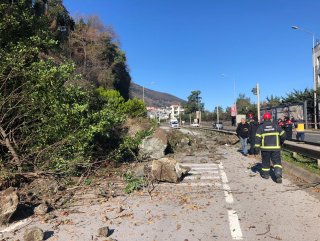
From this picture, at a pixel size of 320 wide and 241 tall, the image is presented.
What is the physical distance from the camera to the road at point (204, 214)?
535 centimetres

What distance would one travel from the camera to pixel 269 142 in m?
9.79

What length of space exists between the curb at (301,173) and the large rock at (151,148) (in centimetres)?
519

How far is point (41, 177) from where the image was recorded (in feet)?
26.9

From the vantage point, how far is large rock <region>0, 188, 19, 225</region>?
19.7 feet

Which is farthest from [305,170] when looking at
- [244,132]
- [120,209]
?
[244,132]

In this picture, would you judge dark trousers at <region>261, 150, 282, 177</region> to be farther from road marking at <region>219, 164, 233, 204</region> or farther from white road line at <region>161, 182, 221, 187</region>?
white road line at <region>161, 182, 221, 187</region>

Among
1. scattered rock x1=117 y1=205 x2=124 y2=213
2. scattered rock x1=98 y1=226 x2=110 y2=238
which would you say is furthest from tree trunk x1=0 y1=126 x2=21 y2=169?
scattered rock x1=98 y1=226 x2=110 y2=238

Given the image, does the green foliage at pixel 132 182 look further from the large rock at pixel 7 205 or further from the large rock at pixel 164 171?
the large rock at pixel 7 205

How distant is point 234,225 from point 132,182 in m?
3.65

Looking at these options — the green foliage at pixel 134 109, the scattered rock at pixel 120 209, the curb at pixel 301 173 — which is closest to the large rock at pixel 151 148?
the green foliage at pixel 134 109

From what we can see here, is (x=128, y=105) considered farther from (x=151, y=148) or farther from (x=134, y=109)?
(x=151, y=148)

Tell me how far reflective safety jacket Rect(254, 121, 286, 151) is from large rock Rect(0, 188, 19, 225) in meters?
6.35

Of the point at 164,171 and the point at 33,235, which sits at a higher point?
the point at 164,171

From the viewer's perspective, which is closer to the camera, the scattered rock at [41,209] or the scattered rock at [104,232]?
the scattered rock at [104,232]
